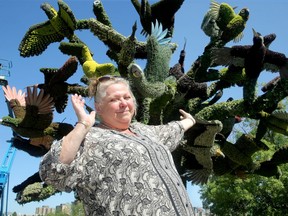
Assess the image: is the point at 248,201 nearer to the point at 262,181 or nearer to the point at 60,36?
the point at 262,181

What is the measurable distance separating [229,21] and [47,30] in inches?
125

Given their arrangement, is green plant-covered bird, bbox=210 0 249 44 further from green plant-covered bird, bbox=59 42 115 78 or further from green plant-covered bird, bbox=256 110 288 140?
green plant-covered bird, bbox=59 42 115 78

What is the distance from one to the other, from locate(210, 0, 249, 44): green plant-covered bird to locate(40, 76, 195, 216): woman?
17.2 ft

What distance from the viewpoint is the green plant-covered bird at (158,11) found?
289 inches

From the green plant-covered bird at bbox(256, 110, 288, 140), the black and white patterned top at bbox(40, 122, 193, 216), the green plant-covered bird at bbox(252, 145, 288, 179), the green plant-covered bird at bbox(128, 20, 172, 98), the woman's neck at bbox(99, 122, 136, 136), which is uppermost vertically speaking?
the green plant-covered bird at bbox(128, 20, 172, 98)

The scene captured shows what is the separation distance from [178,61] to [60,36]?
2153mm

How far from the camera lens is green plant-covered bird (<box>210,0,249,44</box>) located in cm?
700

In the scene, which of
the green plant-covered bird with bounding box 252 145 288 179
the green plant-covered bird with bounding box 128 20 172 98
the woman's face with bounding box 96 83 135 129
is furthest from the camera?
the green plant-covered bird with bounding box 252 145 288 179

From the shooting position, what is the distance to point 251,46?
6.14 metres

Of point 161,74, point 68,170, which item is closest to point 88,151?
point 68,170

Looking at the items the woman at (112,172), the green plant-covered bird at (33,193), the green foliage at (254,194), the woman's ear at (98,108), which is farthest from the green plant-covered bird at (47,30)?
the green foliage at (254,194)

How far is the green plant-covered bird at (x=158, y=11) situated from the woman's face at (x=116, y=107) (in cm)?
526

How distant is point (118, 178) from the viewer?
2.04 m

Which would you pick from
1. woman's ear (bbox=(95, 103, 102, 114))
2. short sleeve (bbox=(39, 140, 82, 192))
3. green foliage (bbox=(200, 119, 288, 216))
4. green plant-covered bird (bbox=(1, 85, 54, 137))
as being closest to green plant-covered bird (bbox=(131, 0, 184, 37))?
green plant-covered bird (bbox=(1, 85, 54, 137))
